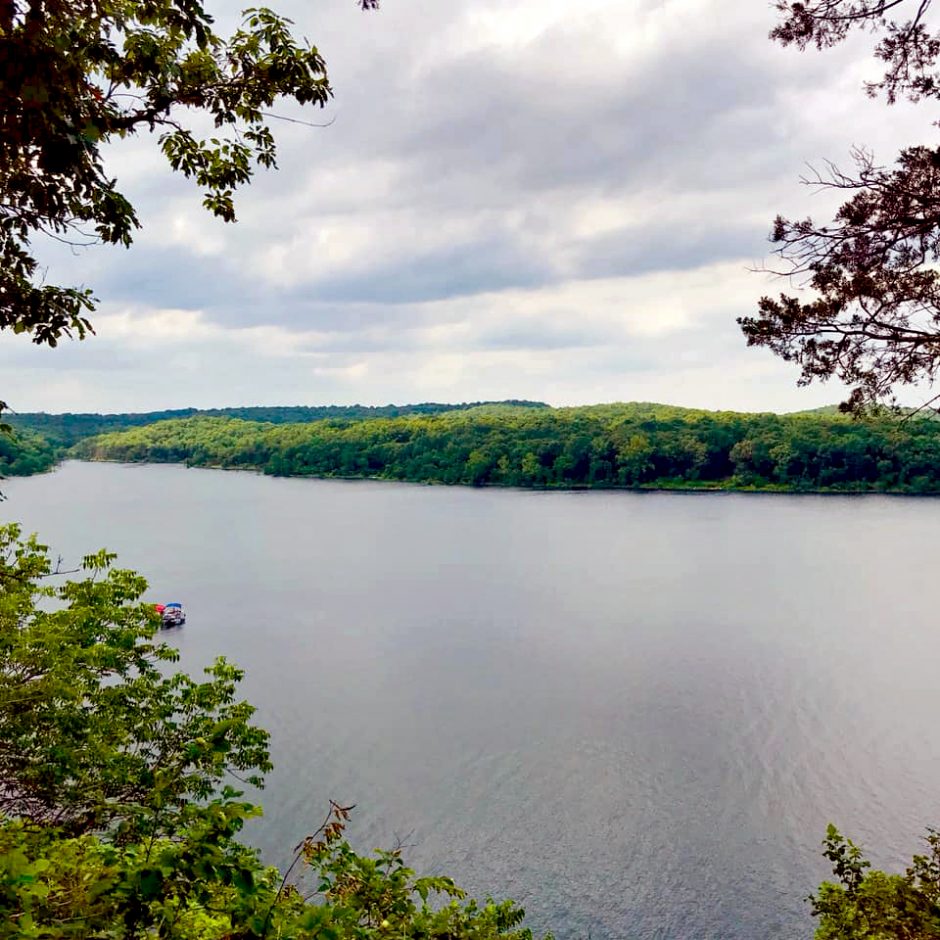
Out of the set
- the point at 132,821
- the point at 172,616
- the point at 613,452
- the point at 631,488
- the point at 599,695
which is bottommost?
the point at 599,695

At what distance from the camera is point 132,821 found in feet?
23.0

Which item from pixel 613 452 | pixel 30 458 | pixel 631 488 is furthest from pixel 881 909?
pixel 30 458

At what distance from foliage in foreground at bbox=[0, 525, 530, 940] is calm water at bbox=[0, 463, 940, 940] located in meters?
3.98

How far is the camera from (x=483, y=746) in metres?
23.2

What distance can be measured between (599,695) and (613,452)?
68.1m

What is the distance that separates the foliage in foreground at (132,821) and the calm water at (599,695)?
13.1ft

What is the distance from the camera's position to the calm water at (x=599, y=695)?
17469 millimetres

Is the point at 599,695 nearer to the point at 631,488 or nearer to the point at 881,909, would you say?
the point at 881,909

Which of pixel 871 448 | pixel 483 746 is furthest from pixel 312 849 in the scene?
pixel 871 448

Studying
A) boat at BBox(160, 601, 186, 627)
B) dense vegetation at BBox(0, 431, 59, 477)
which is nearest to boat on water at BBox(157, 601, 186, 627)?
boat at BBox(160, 601, 186, 627)

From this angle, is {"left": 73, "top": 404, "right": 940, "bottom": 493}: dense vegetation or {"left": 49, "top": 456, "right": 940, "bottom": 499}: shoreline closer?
{"left": 49, "top": 456, "right": 940, "bottom": 499}: shoreline

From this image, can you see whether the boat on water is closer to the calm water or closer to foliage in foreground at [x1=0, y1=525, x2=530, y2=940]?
the calm water

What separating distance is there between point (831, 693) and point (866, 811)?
27.6 feet

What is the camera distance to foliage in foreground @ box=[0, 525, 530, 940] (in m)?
3.50
